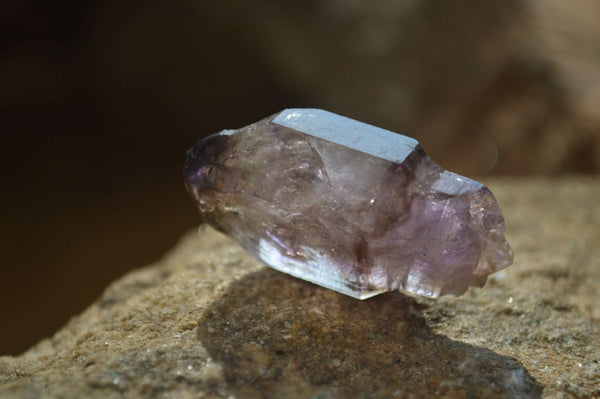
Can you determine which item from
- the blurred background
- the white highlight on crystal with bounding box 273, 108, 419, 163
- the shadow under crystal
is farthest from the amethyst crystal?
the blurred background

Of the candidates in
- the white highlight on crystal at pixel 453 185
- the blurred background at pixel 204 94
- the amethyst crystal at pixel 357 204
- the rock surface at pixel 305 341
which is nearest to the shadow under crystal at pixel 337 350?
the rock surface at pixel 305 341

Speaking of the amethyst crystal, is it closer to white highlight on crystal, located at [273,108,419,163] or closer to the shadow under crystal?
white highlight on crystal, located at [273,108,419,163]

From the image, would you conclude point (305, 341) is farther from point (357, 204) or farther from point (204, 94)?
point (204, 94)

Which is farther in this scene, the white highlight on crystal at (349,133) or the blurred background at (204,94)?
the blurred background at (204,94)

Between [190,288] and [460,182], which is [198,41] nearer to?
[190,288]

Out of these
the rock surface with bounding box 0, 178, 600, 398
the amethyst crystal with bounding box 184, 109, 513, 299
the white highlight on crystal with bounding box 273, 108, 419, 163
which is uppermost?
the white highlight on crystal with bounding box 273, 108, 419, 163

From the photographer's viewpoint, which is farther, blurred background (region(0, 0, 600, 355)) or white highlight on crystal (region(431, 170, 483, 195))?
blurred background (region(0, 0, 600, 355))

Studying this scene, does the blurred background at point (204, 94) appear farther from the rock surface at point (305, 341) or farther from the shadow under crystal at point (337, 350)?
the shadow under crystal at point (337, 350)
